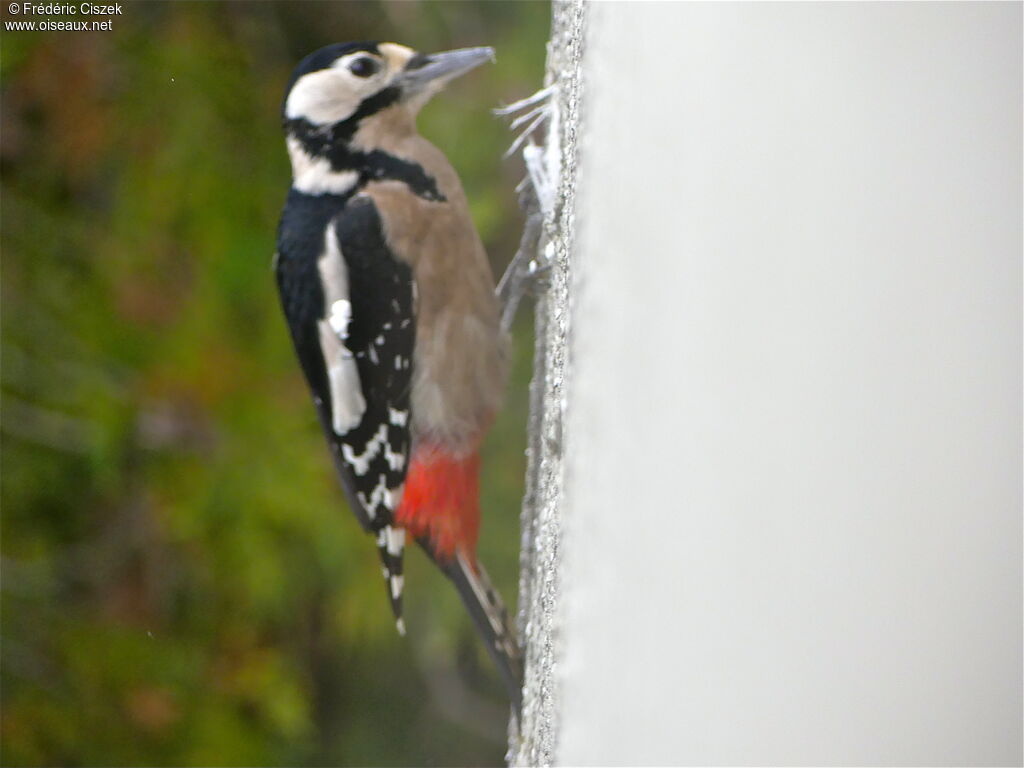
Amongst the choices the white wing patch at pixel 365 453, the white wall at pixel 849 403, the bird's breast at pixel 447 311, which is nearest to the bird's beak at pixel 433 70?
the bird's breast at pixel 447 311

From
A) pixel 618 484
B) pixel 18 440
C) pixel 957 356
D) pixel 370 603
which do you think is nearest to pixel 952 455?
pixel 957 356

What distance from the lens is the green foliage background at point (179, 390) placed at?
7.27ft

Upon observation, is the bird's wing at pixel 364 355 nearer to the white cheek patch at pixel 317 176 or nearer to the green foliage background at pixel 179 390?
the white cheek patch at pixel 317 176

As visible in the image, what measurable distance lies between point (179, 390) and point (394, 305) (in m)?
0.97

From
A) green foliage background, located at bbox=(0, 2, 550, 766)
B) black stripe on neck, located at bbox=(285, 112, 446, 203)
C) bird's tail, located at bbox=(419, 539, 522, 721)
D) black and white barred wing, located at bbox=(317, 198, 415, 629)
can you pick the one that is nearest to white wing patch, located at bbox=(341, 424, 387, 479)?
black and white barred wing, located at bbox=(317, 198, 415, 629)

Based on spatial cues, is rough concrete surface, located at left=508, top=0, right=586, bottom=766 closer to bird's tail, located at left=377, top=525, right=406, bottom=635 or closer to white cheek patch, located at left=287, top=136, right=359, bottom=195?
bird's tail, located at left=377, top=525, right=406, bottom=635

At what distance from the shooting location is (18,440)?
2.28 m

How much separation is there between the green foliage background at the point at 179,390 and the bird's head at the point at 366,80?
0.68 m

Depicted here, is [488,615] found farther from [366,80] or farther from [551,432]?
[366,80]

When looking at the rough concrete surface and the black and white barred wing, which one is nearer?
the rough concrete surface

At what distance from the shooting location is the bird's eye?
1.43m

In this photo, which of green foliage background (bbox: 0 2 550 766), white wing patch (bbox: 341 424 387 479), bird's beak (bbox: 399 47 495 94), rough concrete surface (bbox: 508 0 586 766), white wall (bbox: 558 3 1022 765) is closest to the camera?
white wall (bbox: 558 3 1022 765)

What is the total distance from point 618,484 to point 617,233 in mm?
135

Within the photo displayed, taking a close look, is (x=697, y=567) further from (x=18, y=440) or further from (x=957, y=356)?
(x=18, y=440)
